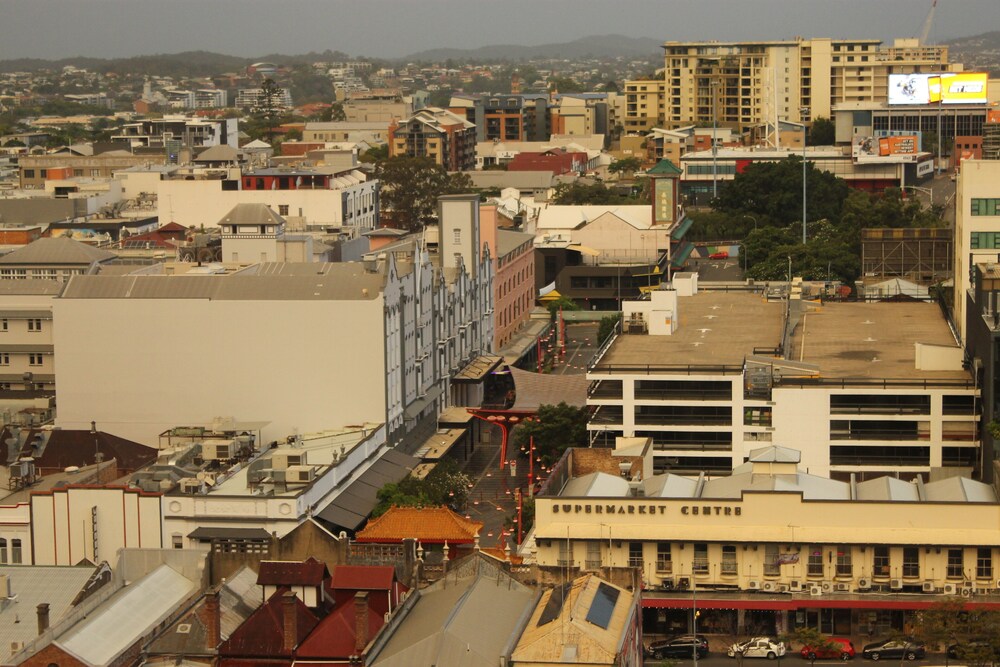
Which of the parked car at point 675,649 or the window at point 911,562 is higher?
the window at point 911,562

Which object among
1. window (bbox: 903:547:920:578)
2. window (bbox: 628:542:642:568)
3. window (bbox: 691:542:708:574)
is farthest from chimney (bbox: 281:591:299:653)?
window (bbox: 903:547:920:578)

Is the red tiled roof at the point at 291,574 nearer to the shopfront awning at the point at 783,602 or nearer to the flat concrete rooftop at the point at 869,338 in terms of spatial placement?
the shopfront awning at the point at 783,602

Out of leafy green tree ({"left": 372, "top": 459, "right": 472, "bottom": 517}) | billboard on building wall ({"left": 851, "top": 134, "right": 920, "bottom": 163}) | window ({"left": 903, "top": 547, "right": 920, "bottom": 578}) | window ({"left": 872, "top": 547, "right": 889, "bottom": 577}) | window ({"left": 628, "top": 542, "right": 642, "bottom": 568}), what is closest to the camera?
window ({"left": 903, "top": 547, "right": 920, "bottom": 578})

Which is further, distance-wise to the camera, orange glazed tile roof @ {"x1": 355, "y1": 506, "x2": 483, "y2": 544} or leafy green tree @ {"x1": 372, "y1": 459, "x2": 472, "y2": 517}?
leafy green tree @ {"x1": 372, "y1": 459, "x2": 472, "y2": 517}

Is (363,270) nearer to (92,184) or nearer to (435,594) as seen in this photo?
(435,594)

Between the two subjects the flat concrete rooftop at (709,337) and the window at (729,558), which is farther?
the flat concrete rooftop at (709,337)

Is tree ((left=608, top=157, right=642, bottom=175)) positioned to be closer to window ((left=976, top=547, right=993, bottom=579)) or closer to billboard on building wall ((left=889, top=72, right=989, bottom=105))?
billboard on building wall ((left=889, top=72, right=989, bottom=105))

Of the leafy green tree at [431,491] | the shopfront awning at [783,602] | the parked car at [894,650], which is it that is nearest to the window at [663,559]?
the shopfront awning at [783,602]
